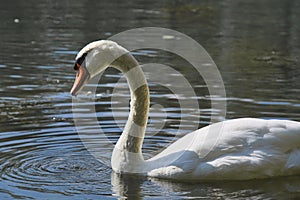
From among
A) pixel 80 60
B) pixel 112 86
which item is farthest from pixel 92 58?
pixel 112 86

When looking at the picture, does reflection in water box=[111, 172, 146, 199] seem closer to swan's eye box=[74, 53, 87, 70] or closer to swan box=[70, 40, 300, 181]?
swan box=[70, 40, 300, 181]

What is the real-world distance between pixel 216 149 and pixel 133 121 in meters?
1.06

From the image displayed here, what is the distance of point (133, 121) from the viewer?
8.18m

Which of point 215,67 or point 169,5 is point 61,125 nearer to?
point 215,67

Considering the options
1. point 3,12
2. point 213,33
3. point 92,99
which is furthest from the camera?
point 3,12

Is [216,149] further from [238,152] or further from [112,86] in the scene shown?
[112,86]

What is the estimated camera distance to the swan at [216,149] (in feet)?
25.1

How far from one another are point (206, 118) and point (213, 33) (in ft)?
34.0

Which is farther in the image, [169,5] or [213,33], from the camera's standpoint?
[169,5]

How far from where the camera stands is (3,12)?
23609mm

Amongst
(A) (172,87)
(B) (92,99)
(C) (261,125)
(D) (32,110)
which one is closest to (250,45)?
(A) (172,87)

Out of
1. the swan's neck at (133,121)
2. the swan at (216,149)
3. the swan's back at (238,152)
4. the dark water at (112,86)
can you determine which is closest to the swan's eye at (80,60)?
the swan at (216,149)

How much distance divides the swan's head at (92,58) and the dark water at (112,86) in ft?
3.43

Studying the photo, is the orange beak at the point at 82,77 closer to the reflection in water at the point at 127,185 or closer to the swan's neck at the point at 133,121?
the swan's neck at the point at 133,121
